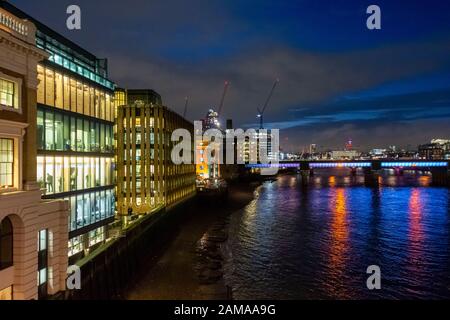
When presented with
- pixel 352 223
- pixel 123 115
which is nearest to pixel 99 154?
pixel 123 115

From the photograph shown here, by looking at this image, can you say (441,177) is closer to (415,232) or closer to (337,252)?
(415,232)

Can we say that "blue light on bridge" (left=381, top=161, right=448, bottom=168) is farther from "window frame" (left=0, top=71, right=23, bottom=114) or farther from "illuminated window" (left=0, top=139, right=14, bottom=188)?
"illuminated window" (left=0, top=139, right=14, bottom=188)

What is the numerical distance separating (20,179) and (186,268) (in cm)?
2251

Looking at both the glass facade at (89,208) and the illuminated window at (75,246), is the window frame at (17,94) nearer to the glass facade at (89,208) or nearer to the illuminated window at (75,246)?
the illuminated window at (75,246)

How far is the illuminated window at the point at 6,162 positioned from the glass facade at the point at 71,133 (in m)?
7.03

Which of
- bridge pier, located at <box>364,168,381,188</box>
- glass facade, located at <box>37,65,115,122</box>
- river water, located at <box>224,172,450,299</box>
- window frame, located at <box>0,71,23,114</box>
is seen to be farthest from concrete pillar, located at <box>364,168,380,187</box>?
window frame, located at <box>0,71,23,114</box>

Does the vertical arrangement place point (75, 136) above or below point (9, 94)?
below

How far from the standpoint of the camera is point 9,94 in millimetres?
16906

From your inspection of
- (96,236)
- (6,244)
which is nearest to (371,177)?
(96,236)

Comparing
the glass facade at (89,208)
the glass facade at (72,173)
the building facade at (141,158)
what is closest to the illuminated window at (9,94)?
the glass facade at (72,173)

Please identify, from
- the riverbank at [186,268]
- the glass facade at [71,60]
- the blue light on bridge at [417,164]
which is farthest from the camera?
the blue light on bridge at [417,164]

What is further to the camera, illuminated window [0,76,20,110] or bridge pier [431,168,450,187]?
bridge pier [431,168,450,187]

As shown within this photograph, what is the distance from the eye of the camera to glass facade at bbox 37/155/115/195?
2442 centimetres

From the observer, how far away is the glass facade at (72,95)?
24281mm
